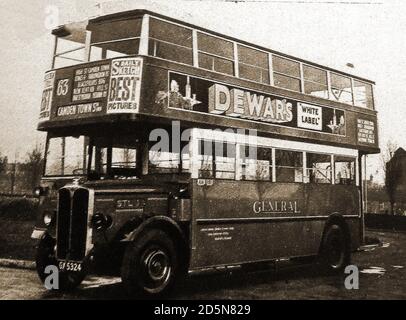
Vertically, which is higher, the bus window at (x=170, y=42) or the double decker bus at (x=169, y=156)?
the bus window at (x=170, y=42)

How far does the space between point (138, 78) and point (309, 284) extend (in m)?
4.70

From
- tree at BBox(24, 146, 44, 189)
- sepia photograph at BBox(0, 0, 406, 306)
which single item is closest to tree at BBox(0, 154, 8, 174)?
tree at BBox(24, 146, 44, 189)

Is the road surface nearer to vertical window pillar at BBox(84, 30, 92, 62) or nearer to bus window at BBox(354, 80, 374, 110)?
vertical window pillar at BBox(84, 30, 92, 62)

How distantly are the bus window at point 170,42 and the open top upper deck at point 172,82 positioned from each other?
2 centimetres

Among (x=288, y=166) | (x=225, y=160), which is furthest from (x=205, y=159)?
(x=288, y=166)

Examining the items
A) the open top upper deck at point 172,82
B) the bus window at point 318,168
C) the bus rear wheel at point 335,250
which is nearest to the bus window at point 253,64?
the open top upper deck at point 172,82

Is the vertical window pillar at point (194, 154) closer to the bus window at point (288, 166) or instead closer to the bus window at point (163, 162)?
the bus window at point (163, 162)

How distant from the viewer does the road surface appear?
775 cm

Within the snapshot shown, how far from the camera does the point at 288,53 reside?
405 inches

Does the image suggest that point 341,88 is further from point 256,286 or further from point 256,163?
point 256,286

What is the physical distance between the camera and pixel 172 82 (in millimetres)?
7898

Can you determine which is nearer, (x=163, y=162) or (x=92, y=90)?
(x=92, y=90)

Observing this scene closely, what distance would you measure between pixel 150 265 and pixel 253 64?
440cm

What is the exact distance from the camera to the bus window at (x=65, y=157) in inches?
321
